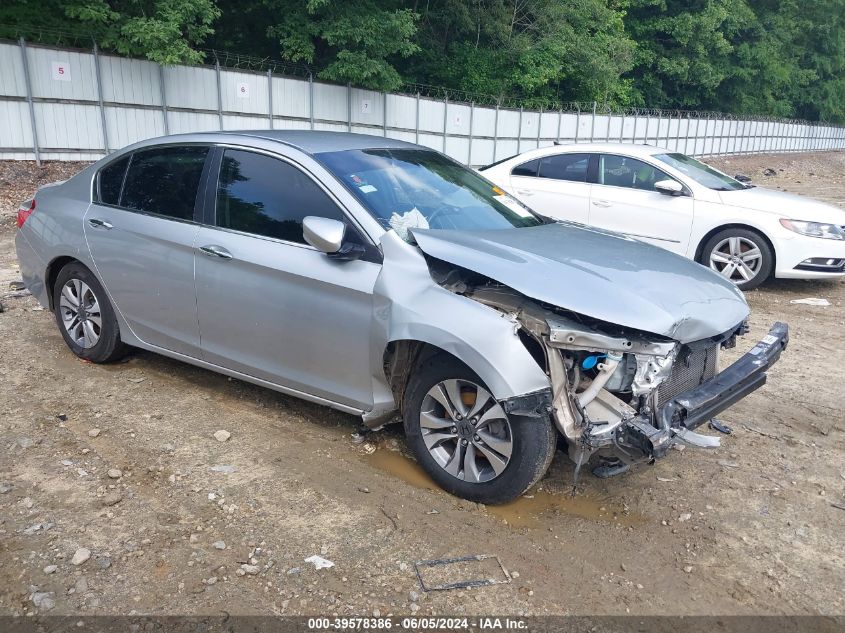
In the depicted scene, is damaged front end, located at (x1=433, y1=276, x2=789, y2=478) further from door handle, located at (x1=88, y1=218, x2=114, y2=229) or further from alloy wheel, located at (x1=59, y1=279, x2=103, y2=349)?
alloy wheel, located at (x1=59, y1=279, x2=103, y2=349)

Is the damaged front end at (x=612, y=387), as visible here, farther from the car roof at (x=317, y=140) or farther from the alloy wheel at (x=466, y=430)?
the car roof at (x=317, y=140)

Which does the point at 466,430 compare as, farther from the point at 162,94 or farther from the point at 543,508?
the point at 162,94

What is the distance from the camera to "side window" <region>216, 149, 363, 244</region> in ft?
12.7

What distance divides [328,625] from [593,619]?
1028 mm

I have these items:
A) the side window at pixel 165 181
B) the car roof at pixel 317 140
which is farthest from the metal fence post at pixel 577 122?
the side window at pixel 165 181

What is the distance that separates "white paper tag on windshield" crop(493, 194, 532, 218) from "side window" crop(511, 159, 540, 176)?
4.62 m

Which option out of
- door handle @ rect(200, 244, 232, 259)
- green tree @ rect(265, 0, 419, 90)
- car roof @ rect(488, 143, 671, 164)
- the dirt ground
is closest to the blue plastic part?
the dirt ground

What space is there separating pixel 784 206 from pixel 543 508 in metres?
6.04

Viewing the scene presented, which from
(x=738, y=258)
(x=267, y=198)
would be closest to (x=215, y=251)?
(x=267, y=198)

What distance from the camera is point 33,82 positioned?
46.0 ft

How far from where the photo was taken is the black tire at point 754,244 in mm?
7867

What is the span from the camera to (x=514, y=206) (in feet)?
15.2

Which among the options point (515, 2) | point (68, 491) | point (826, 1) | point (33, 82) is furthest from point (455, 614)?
point (826, 1)

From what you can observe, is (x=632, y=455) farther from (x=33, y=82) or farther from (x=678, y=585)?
(x=33, y=82)
